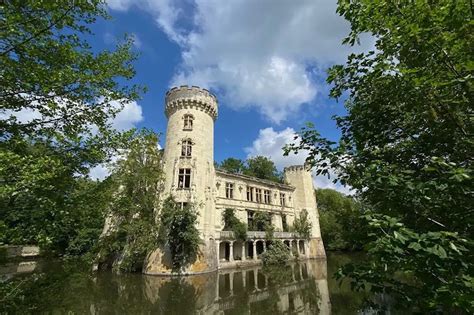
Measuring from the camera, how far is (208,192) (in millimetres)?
22312

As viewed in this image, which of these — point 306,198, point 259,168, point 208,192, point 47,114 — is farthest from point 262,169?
point 47,114

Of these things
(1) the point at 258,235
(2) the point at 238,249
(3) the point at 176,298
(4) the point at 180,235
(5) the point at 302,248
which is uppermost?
(1) the point at 258,235

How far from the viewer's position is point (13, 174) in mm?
4027

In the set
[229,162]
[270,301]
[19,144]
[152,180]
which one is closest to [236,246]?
[152,180]

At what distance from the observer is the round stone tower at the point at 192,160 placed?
20.1 m

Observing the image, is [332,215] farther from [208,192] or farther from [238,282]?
[238,282]

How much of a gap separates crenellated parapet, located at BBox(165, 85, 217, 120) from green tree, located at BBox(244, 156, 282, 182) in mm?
19195

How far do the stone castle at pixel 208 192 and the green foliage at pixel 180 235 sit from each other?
0.69 metres

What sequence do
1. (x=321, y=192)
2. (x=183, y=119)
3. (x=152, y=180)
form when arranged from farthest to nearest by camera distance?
(x=321, y=192), (x=183, y=119), (x=152, y=180)

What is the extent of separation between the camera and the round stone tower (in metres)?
20.1

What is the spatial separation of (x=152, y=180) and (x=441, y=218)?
66.6 ft

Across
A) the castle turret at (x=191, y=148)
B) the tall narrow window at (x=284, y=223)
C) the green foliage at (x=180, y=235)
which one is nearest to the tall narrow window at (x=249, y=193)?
the tall narrow window at (x=284, y=223)

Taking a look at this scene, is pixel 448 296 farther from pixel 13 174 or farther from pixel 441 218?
pixel 13 174

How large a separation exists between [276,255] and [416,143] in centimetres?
2192
